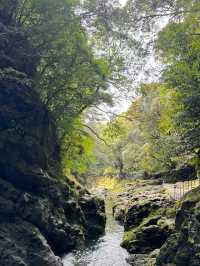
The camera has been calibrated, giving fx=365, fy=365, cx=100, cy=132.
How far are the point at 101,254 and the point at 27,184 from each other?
22.2ft

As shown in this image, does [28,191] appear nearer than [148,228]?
Yes

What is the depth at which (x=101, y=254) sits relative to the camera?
2359cm

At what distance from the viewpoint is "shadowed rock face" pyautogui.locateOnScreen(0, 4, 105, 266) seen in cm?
1823

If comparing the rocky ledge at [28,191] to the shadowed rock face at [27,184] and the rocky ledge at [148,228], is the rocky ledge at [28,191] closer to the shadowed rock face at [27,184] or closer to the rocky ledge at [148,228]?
the shadowed rock face at [27,184]

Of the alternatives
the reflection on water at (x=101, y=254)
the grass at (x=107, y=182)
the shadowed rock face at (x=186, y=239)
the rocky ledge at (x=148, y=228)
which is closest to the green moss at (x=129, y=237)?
the rocky ledge at (x=148, y=228)

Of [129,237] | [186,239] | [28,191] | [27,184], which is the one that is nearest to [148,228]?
[129,237]

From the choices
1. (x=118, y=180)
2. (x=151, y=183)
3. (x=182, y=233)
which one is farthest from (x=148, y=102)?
(x=182, y=233)

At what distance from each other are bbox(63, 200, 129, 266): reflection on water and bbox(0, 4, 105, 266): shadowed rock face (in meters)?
0.92

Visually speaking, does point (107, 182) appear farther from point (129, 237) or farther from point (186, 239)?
point (186, 239)

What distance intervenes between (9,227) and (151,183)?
32.3 m

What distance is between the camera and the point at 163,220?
2420 cm

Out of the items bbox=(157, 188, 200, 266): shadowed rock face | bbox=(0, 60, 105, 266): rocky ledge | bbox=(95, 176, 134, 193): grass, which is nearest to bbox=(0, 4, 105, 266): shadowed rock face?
bbox=(0, 60, 105, 266): rocky ledge

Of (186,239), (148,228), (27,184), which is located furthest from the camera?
(148,228)

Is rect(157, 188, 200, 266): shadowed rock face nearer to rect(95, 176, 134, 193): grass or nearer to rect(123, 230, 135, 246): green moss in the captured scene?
rect(123, 230, 135, 246): green moss
